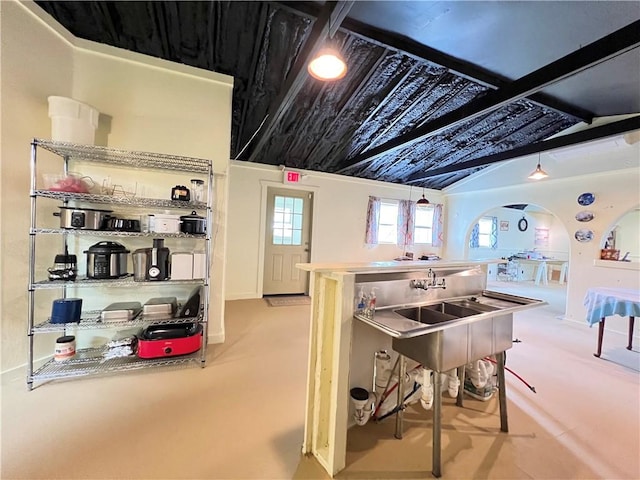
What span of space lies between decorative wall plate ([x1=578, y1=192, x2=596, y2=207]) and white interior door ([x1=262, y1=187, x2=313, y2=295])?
4618mm

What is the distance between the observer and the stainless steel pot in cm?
215

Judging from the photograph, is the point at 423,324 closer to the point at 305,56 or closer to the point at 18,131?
the point at 305,56

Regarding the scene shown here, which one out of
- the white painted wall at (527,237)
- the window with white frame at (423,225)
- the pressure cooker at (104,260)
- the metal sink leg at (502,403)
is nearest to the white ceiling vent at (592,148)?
the window with white frame at (423,225)

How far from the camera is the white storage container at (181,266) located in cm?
247

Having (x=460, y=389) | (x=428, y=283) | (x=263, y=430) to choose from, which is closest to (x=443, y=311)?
(x=428, y=283)

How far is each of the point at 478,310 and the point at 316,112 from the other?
2.95m

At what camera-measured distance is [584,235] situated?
447 centimetres

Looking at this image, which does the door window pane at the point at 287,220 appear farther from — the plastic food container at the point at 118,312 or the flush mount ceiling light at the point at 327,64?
the flush mount ceiling light at the point at 327,64

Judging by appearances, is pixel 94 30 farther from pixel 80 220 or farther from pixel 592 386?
pixel 592 386

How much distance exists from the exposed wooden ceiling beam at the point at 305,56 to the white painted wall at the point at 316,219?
136 centimetres

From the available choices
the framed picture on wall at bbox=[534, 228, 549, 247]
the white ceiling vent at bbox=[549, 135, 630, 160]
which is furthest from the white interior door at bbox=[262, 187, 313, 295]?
the framed picture on wall at bbox=[534, 228, 549, 247]

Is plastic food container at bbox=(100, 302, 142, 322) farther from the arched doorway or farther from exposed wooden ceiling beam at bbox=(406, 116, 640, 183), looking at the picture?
the arched doorway

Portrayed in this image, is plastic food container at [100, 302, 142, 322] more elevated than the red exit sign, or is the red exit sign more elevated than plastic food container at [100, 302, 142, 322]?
the red exit sign

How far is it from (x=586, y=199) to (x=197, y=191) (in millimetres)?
5853
